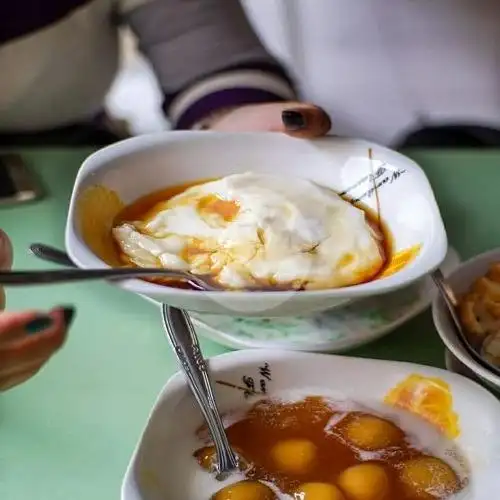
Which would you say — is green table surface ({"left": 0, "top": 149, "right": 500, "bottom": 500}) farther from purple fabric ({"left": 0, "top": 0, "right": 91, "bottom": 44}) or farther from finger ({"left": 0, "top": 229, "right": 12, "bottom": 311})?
purple fabric ({"left": 0, "top": 0, "right": 91, "bottom": 44})

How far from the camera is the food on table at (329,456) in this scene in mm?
470

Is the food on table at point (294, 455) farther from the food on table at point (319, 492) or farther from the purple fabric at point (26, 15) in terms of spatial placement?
the purple fabric at point (26, 15)

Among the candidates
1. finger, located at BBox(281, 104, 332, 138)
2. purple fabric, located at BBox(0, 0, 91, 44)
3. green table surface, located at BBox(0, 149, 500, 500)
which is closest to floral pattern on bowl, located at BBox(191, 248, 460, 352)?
green table surface, located at BBox(0, 149, 500, 500)

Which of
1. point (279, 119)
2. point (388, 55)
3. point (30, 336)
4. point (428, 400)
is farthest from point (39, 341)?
point (388, 55)

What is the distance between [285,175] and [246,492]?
25 cm

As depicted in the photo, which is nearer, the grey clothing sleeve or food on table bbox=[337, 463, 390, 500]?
food on table bbox=[337, 463, 390, 500]

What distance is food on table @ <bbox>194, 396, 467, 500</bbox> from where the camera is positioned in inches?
18.5

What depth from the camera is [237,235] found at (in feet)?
1.78

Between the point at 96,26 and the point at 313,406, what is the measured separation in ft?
1.94

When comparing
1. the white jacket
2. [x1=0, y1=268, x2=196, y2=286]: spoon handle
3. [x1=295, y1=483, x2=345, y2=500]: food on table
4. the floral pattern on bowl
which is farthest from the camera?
the white jacket

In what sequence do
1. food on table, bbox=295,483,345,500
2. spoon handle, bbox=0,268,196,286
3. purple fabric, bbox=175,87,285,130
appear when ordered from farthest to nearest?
purple fabric, bbox=175,87,285,130
food on table, bbox=295,483,345,500
spoon handle, bbox=0,268,196,286

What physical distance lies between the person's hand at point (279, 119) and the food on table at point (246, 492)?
0.93 feet

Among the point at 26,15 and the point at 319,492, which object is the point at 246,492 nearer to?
the point at 319,492

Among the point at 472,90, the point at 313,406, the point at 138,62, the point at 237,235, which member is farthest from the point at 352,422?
the point at 472,90
